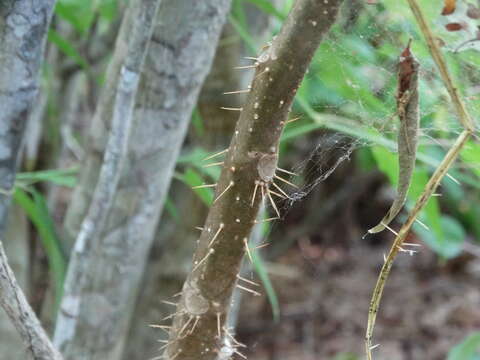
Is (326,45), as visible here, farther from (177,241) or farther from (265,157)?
(177,241)

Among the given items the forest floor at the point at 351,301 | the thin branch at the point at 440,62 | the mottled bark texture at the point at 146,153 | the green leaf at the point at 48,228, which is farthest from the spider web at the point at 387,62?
the forest floor at the point at 351,301

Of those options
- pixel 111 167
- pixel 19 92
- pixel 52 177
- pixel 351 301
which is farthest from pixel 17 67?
pixel 351 301

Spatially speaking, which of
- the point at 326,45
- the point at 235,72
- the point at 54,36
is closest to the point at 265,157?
the point at 326,45

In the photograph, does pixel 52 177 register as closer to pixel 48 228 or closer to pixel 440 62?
pixel 48 228

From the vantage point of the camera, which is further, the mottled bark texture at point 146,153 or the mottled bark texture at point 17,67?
the mottled bark texture at point 146,153

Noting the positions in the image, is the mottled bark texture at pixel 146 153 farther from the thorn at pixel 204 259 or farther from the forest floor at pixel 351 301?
the forest floor at pixel 351 301

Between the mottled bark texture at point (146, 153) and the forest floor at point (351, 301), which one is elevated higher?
the mottled bark texture at point (146, 153)
